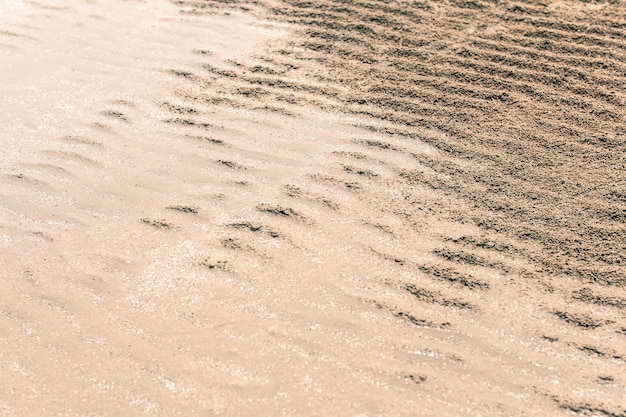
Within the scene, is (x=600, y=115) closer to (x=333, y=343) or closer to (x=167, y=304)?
(x=333, y=343)

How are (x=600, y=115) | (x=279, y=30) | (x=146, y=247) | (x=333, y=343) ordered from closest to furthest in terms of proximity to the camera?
(x=333, y=343) < (x=146, y=247) < (x=600, y=115) < (x=279, y=30)

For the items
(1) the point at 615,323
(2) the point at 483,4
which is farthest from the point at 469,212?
(2) the point at 483,4

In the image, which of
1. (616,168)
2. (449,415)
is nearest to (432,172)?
(616,168)

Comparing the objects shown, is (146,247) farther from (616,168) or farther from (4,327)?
(616,168)

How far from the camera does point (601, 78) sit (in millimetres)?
4258

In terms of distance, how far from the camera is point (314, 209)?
3496 millimetres

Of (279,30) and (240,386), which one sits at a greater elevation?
(279,30)

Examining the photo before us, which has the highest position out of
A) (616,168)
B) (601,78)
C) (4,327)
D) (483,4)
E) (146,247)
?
(483,4)

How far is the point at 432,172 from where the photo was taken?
3703mm

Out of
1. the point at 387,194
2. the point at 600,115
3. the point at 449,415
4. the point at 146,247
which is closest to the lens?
the point at 449,415

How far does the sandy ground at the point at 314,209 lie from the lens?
273 centimetres

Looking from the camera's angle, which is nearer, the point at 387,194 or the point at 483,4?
the point at 387,194

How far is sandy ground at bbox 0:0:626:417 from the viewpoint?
273 cm

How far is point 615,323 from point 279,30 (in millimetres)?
3038
